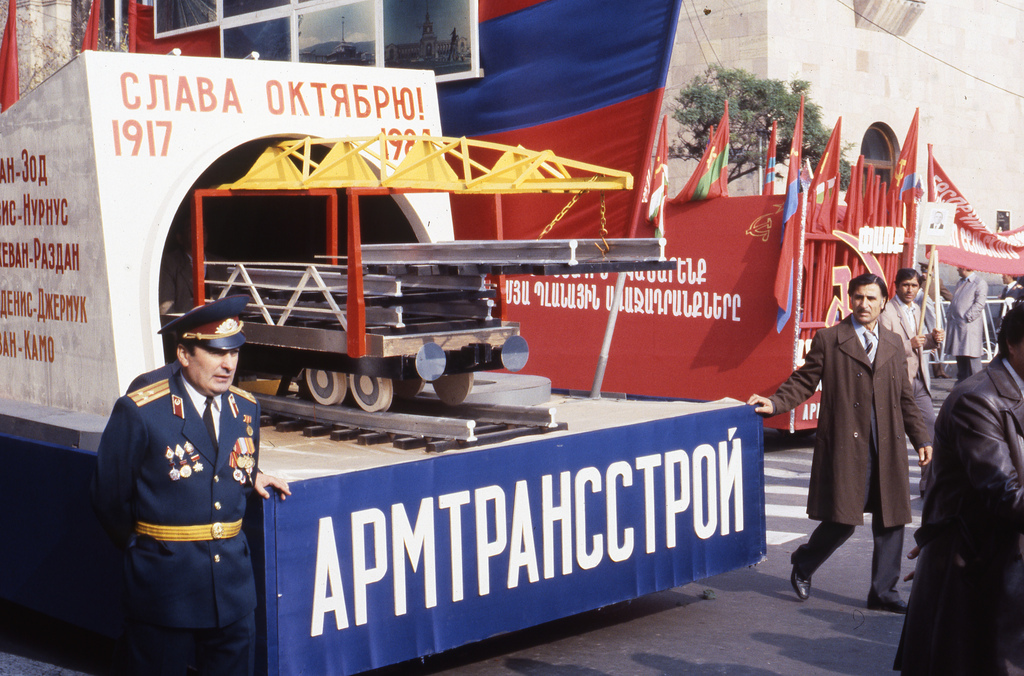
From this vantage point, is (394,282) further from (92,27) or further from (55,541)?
(92,27)

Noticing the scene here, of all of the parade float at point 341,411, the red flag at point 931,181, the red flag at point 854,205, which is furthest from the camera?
the red flag at point 931,181

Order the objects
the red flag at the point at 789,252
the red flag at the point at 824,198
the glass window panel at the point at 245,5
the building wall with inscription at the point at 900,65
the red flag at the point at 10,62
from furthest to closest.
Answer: the building wall with inscription at the point at 900,65
the red flag at the point at 824,198
the red flag at the point at 789,252
the red flag at the point at 10,62
the glass window panel at the point at 245,5

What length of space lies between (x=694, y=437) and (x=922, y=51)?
2577 cm

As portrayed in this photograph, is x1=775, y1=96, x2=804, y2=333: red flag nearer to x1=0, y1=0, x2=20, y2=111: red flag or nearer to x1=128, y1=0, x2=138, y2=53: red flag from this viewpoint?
x1=128, y1=0, x2=138, y2=53: red flag

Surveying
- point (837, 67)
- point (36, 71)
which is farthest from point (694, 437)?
point (36, 71)

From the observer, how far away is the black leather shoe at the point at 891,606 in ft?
21.7

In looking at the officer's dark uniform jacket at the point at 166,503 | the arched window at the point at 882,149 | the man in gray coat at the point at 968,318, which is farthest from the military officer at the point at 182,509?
the arched window at the point at 882,149

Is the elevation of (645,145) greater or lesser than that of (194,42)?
lesser

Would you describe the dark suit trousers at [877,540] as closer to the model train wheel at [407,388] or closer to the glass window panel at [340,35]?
the model train wheel at [407,388]

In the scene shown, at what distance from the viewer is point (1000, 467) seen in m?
3.72

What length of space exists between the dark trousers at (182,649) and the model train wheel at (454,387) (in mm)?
2340

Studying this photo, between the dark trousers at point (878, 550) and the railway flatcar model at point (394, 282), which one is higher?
the railway flatcar model at point (394, 282)

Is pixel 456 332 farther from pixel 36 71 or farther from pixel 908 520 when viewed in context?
pixel 36 71

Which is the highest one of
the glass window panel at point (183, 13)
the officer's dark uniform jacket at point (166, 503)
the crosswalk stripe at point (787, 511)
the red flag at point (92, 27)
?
the red flag at point (92, 27)
